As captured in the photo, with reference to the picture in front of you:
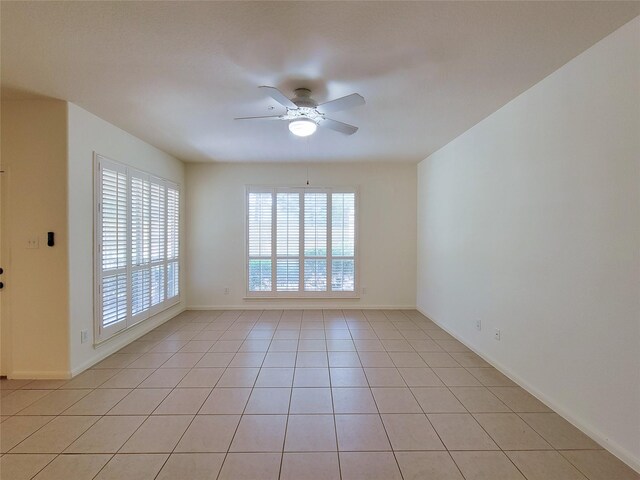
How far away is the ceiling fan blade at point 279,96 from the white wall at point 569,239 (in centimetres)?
199

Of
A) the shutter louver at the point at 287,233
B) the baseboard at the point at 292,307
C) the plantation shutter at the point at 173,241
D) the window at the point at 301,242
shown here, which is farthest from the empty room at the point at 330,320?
the shutter louver at the point at 287,233

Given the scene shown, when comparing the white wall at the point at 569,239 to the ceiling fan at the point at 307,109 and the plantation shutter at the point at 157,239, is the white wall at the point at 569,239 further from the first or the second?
the plantation shutter at the point at 157,239

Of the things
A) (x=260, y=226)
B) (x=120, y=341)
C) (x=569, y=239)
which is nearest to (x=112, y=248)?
(x=120, y=341)

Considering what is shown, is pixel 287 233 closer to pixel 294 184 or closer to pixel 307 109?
pixel 294 184

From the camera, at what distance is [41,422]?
2.04 metres

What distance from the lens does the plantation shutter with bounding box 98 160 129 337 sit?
3018 millimetres

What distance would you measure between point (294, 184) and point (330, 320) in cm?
234

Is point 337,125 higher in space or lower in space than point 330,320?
higher

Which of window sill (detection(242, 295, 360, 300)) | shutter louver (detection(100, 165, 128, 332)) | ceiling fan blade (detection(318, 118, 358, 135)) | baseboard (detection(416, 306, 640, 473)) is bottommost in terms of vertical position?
baseboard (detection(416, 306, 640, 473))

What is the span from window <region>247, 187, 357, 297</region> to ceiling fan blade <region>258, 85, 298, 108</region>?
8.67 ft

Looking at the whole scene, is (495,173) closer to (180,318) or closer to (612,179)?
(612,179)

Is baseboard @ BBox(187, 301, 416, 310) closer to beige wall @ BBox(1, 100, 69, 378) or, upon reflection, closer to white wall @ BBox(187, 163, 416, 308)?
white wall @ BBox(187, 163, 416, 308)

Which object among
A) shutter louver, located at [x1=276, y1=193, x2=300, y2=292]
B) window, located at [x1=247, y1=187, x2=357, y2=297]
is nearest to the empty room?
window, located at [x1=247, y1=187, x2=357, y2=297]

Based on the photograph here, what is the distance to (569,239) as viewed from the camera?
79.7 inches
